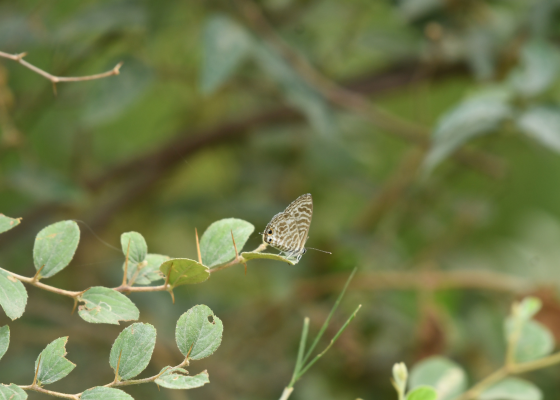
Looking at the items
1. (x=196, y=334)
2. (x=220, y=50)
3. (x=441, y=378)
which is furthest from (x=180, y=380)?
(x=220, y=50)

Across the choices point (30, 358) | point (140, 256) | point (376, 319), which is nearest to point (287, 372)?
point (376, 319)

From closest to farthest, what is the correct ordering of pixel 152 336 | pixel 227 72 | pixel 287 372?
pixel 152 336
pixel 227 72
pixel 287 372

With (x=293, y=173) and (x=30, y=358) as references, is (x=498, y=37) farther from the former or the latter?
(x=30, y=358)

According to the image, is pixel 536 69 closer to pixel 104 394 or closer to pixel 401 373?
pixel 401 373

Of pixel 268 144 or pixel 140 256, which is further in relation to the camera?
pixel 268 144

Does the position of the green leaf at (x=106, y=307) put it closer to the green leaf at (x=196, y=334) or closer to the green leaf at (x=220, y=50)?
the green leaf at (x=196, y=334)
